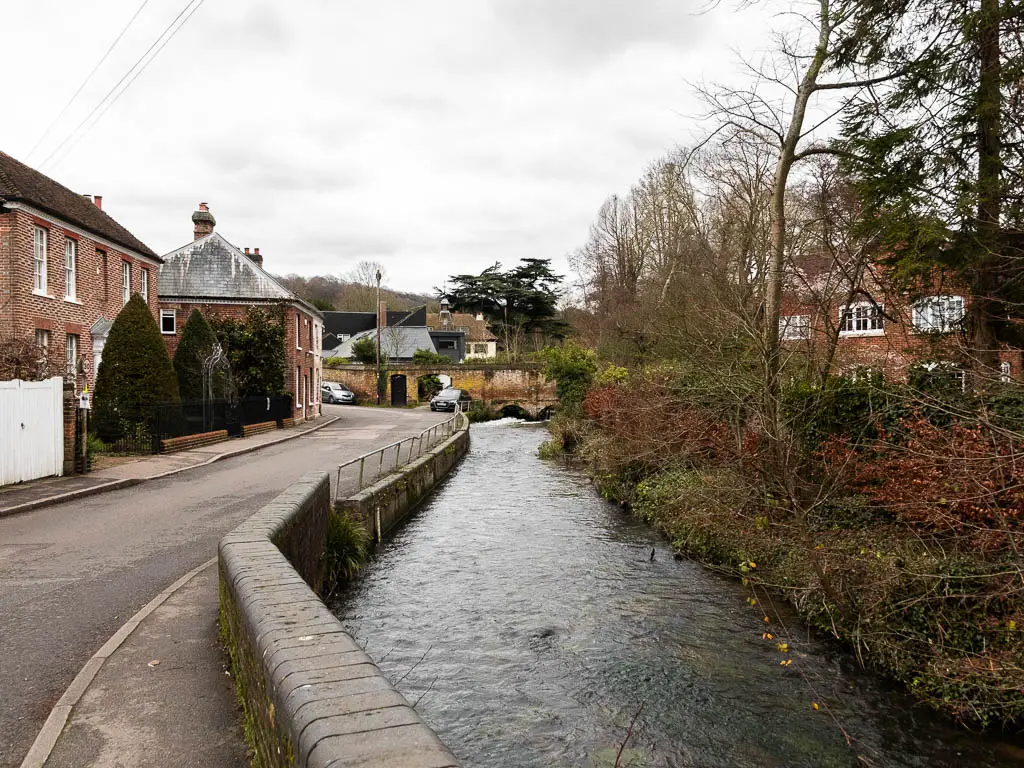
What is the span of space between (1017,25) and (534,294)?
177 feet

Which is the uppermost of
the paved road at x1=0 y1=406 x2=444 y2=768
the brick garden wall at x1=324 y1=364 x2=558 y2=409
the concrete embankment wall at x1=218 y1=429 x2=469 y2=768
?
the brick garden wall at x1=324 y1=364 x2=558 y2=409

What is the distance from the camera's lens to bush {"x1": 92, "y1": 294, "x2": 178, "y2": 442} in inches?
795

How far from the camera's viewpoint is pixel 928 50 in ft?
34.7

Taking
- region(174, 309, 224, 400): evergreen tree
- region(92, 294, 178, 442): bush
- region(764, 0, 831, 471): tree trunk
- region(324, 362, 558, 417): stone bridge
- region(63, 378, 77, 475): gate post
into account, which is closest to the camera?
region(764, 0, 831, 471): tree trunk

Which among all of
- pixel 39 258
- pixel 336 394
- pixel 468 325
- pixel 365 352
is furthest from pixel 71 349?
pixel 468 325

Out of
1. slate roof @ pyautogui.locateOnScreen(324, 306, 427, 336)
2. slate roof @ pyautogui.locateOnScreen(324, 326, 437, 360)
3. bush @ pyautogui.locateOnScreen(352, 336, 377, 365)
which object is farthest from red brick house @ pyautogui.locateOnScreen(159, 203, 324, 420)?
slate roof @ pyautogui.locateOnScreen(324, 306, 427, 336)

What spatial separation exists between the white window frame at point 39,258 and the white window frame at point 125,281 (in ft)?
16.0

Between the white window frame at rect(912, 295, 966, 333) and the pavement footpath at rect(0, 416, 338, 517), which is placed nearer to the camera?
the white window frame at rect(912, 295, 966, 333)

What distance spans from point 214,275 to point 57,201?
32.3 ft

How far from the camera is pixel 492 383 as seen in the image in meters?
55.4

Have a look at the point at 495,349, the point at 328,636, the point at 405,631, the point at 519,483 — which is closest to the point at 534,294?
the point at 495,349

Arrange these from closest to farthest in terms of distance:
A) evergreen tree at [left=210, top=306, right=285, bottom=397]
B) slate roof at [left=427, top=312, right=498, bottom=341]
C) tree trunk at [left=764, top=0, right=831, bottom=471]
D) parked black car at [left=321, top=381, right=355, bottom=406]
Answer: tree trunk at [left=764, top=0, right=831, bottom=471] → evergreen tree at [left=210, top=306, right=285, bottom=397] → parked black car at [left=321, top=381, right=355, bottom=406] → slate roof at [left=427, top=312, right=498, bottom=341]

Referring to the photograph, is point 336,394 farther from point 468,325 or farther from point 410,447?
point 468,325

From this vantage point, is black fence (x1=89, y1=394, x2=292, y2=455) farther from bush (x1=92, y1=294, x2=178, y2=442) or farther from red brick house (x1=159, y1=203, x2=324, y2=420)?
red brick house (x1=159, y1=203, x2=324, y2=420)
